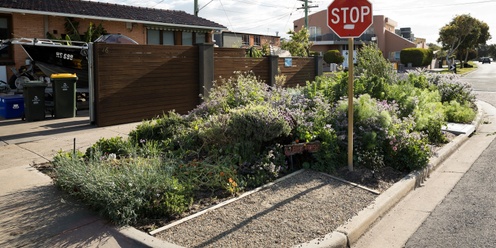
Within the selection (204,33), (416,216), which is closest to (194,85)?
(416,216)

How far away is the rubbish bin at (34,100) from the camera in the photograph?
11.6m

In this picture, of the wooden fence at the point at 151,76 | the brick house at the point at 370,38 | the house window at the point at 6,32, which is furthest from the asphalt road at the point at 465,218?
the brick house at the point at 370,38

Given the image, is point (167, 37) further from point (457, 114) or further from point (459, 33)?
point (459, 33)

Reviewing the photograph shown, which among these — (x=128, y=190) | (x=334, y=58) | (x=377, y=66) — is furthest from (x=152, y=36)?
(x=334, y=58)

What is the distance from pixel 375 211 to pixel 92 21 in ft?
60.2

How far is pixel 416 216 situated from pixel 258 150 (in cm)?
245

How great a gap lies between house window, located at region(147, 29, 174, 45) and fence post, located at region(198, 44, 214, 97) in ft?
35.4

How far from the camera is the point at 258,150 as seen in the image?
22.2 feet

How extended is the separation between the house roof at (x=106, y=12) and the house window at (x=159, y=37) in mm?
705

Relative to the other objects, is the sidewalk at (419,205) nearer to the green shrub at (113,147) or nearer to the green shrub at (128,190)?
the green shrub at (128,190)

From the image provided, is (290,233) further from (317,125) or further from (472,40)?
(472,40)

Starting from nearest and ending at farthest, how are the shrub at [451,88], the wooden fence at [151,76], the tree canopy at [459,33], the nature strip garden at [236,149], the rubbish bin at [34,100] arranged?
the nature strip garden at [236,149] → the wooden fence at [151,76] → the rubbish bin at [34,100] → the shrub at [451,88] → the tree canopy at [459,33]

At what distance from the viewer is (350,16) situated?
6.46 m

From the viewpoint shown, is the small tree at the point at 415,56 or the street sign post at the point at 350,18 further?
the small tree at the point at 415,56
